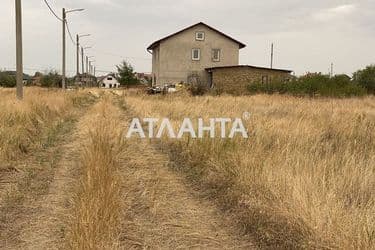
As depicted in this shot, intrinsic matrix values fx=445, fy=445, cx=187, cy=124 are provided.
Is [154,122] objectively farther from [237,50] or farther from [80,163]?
[237,50]

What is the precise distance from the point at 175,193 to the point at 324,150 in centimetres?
297

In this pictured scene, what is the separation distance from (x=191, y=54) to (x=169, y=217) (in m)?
46.0

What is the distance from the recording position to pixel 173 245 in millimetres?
4254

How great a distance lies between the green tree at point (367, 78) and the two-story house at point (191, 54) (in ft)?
46.2

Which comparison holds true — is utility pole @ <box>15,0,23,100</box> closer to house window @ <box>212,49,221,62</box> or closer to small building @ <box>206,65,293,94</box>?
small building @ <box>206,65,293,94</box>

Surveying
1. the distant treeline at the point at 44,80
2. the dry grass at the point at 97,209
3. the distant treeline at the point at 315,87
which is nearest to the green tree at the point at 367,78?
the distant treeline at the point at 315,87

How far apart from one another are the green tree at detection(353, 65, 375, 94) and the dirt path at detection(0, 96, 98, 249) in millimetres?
38563

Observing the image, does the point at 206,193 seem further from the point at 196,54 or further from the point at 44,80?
the point at 44,80

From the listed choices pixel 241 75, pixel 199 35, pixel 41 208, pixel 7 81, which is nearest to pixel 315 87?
pixel 241 75

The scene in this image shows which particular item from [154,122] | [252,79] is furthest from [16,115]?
[252,79]

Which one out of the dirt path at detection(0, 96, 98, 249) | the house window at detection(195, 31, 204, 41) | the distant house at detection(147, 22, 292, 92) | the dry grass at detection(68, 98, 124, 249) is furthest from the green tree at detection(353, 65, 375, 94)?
the dry grass at detection(68, 98, 124, 249)

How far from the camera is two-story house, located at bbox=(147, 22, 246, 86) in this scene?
163 ft

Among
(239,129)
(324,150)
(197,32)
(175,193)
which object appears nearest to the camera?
(175,193)

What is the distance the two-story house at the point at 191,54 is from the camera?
1951 inches
